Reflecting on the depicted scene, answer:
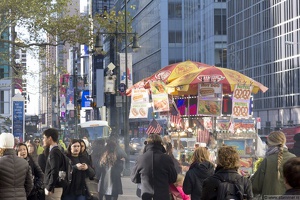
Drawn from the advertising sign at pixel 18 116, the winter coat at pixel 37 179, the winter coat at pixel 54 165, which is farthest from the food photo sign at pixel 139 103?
the advertising sign at pixel 18 116

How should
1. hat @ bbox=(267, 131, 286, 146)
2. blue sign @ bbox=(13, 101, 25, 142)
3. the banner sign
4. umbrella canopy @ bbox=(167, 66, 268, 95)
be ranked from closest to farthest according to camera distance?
Answer: 1. hat @ bbox=(267, 131, 286, 146)
2. umbrella canopy @ bbox=(167, 66, 268, 95)
3. blue sign @ bbox=(13, 101, 25, 142)
4. the banner sign

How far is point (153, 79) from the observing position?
20.1m

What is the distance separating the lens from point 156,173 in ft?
43.2

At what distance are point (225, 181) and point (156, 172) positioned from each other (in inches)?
201

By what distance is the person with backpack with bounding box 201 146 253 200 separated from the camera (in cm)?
809

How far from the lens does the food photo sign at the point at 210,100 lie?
1808 cm

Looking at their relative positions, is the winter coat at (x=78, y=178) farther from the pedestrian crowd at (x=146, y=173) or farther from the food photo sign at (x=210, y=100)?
the food photo sign at (x=210, y=100)

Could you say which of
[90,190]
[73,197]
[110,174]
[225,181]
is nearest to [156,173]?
[90,190]

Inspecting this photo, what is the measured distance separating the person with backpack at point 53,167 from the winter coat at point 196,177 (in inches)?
87.2

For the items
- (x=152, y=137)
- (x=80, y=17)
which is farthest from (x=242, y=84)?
(x=80, y=17)

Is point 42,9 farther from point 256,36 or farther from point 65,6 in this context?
point 256,36

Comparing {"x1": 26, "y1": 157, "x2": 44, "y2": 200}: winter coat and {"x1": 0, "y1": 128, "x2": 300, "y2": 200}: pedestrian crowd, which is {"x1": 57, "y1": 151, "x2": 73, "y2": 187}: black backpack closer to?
{"x1": 0, "y1": 128, "x2": 300, "y2": 200}: pedestrian crowd

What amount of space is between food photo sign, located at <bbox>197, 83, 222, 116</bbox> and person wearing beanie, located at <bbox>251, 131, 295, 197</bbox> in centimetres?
771

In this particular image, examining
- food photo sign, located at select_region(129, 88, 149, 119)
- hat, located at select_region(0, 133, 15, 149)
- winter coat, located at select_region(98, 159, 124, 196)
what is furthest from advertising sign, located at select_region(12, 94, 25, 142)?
hat, located at select_region(0, 133, 15, 149)
